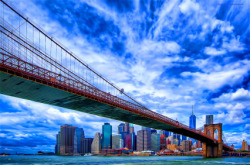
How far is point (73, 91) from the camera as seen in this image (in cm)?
3089

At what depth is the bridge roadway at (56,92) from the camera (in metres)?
25.0

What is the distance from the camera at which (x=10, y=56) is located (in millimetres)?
23969

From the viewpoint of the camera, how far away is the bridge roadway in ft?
82.1

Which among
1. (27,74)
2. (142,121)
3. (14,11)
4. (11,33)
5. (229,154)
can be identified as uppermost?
(14,11)

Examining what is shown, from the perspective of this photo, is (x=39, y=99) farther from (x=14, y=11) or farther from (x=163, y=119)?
(x=163, y=119)

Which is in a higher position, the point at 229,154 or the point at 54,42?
the point at 54,42

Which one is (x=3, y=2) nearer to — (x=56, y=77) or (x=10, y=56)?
(x=10, y=56)

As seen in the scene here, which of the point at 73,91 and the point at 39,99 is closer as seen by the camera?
the point at 73,91

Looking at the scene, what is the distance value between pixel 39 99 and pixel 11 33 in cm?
977

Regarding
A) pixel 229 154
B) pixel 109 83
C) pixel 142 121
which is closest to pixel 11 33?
pixel 109 83

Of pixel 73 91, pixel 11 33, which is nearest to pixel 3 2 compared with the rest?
pixel 11 33

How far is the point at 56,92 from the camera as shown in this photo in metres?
30.3

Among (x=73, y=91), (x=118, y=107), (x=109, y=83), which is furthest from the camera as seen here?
(x=109, y=83)

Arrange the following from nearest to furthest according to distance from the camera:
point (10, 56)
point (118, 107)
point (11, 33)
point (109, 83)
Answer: point (10, 56) → point (11, 33) → point (118, 107) → point (109, 83)
